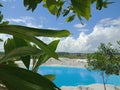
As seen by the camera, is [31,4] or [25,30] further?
[31,4]

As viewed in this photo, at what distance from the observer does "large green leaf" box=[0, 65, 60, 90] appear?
357 millimetres

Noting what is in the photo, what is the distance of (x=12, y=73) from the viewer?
0.38 metres

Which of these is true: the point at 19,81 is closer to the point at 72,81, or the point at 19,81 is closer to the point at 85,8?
the point at 85,8

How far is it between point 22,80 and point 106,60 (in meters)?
21.2

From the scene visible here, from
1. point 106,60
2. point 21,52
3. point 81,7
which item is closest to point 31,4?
point 81,7

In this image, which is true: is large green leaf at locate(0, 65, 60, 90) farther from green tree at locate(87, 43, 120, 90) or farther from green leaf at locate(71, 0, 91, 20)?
green tree at locate(87, 43, 120, 90)

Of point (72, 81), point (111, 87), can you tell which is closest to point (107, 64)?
point (111, 87)

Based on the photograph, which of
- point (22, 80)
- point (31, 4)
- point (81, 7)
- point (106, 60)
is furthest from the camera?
point (106, 60)

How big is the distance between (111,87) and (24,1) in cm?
2359

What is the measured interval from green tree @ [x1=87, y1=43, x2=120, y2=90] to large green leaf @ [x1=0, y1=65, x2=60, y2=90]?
20.6 meters

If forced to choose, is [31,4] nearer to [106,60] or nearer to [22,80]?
[22,80]

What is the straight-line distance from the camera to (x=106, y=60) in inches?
837

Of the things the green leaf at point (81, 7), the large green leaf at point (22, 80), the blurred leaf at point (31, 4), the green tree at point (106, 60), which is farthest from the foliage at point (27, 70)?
the green tree at point (106, 60)

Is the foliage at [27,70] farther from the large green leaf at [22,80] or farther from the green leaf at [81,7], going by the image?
the green leaf at [81,7]
